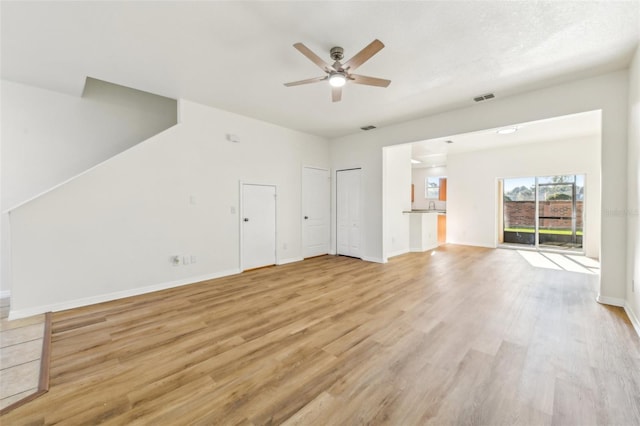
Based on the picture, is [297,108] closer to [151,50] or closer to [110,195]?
[151,50]

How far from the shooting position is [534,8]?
2.26 metres

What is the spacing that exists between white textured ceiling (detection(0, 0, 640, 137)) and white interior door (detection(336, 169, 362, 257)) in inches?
101

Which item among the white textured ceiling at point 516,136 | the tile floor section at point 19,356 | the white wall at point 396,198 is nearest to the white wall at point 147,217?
the tile floor section at point 19,356

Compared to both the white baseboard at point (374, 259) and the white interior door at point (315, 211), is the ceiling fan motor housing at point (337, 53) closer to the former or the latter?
the white interior door at point (315, 211)

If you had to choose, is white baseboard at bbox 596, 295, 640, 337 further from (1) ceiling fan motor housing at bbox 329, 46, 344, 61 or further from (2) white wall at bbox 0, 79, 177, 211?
(2) white wall at bbox 0, 79, 177, 211

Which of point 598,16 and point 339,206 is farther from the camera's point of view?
point 339,206

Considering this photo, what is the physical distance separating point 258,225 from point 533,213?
745cm

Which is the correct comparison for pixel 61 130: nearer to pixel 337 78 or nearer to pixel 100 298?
pixel 100 298

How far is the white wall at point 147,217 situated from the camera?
324cm

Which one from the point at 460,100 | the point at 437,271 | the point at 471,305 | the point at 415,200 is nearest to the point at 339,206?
the point at 437,271

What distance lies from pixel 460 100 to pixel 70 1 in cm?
485

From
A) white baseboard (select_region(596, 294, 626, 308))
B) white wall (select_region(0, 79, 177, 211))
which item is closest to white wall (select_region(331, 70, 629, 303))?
white baseboard (select_region(596, 294, 626, 308))

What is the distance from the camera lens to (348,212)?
255 inches

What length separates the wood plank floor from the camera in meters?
1.63
